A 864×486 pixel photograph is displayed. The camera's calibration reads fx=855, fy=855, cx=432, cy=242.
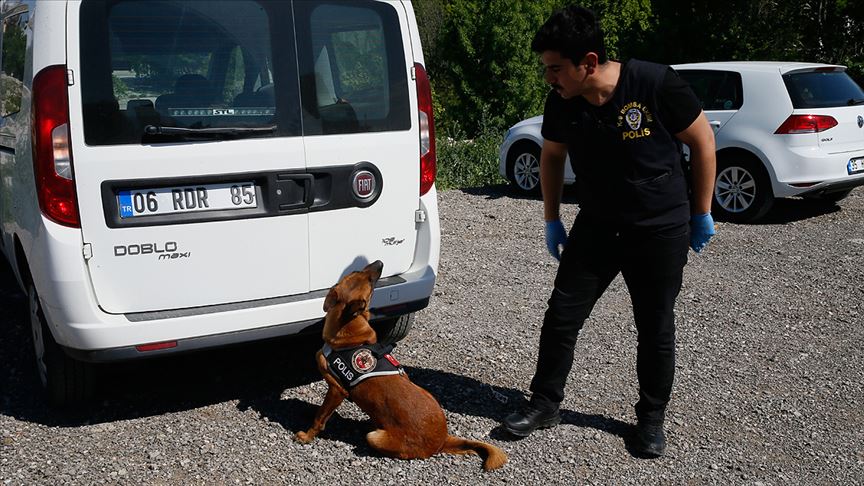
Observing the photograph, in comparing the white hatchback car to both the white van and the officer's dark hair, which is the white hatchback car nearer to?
the white van

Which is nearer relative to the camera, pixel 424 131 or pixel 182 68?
pixel 182 68

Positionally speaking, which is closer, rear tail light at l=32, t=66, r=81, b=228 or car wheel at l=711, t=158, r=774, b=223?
rear tail light at l=32, t=66, r=81, b=228

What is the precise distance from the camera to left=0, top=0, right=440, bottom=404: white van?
3.62 m

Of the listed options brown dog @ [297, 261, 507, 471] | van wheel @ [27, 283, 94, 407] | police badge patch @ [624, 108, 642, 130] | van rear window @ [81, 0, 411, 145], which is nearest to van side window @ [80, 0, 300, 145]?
van rear window @ [81, 0, 411, 145]

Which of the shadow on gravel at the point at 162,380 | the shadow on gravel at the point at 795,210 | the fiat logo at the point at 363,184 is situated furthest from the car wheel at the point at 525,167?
the fiat logo at the point at 363,184

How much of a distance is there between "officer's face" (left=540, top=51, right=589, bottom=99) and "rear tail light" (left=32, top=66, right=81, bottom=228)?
201cm

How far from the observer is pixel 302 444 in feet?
12.9

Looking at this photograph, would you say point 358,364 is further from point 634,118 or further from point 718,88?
point 718,88

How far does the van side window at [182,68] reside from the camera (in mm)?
3633

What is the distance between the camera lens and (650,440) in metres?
3.83

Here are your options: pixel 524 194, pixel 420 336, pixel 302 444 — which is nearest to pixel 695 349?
pixel 420 336

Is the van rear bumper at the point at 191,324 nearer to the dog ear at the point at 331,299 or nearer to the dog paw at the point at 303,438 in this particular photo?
the dog ear at the point at 331,299

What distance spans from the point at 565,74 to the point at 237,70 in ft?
4.87

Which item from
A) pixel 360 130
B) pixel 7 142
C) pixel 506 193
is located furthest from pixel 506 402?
pixel 506 193
